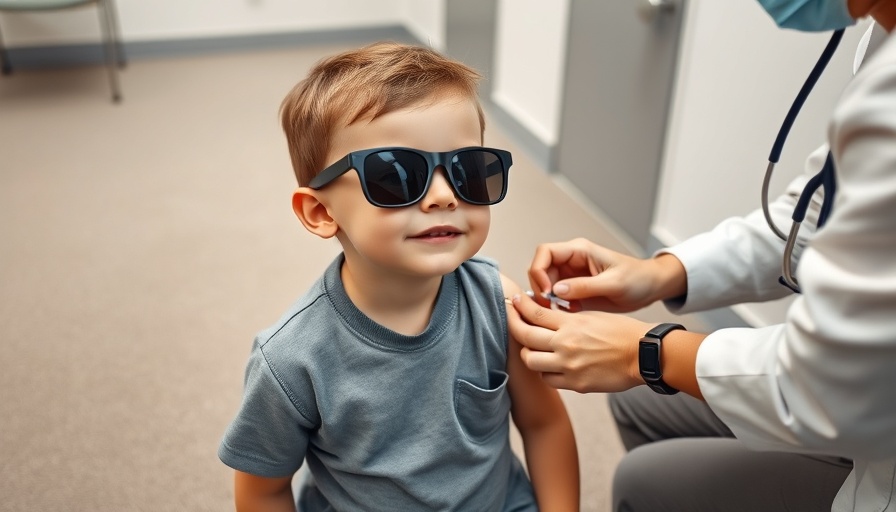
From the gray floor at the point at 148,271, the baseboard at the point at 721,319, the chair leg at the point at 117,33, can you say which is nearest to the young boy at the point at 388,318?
the gray floor at the point at 148,271

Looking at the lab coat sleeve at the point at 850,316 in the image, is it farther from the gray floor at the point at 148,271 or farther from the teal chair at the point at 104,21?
the teal chair at the point at 104,21

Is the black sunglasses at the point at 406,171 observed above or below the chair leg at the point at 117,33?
above

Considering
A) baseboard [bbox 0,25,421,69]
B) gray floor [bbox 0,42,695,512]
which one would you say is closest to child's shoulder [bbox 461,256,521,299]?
gray floor [bbox 0,42,695,512]

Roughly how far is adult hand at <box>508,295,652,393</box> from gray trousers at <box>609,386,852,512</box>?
0.78 feet

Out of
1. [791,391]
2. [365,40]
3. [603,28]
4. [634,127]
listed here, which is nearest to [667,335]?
[791,391]

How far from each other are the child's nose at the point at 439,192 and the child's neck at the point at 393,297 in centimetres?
12

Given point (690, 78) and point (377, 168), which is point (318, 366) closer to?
point (377, 168)

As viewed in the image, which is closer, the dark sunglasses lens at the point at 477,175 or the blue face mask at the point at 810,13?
the dark sunglasses lens at the point at 477,175

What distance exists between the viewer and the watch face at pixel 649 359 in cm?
102

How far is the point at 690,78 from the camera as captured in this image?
2.25 metres

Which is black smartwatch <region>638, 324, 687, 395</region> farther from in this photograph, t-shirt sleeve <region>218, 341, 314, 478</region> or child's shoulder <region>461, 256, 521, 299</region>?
t-shirt sleeve <region>218, 341, 314, 478</region>

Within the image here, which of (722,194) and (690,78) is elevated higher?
(690,78)

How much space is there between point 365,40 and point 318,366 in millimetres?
4112

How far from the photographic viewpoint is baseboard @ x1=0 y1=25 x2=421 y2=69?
14.1 ft
